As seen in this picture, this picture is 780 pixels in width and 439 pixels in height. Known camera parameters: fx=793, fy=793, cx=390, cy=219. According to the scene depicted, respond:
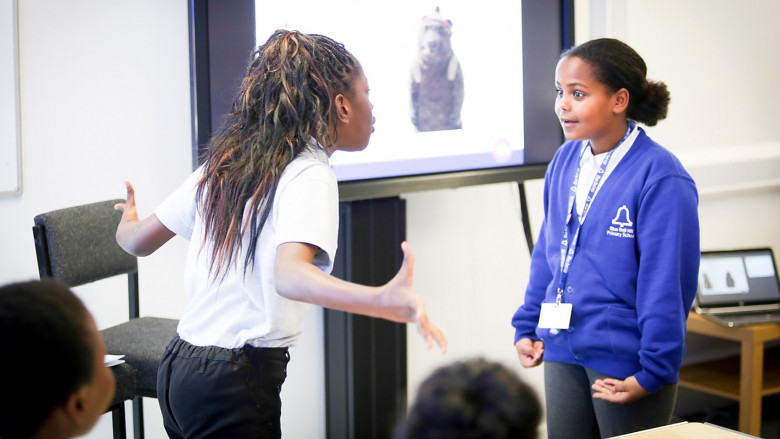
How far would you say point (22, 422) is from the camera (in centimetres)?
104

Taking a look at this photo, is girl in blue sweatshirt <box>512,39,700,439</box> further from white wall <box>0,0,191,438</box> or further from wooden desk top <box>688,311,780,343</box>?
wooden desk top <box>688,311,780,343</box>

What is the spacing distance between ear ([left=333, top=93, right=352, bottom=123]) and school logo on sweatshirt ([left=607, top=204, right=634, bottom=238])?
737mm

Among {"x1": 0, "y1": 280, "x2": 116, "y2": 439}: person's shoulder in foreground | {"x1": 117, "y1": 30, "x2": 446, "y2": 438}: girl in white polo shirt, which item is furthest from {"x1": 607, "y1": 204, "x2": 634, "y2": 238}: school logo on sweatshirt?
{"x1": 0, "y1": 280, "x2": 116, "y2": 439}: person's shoulder in foreground

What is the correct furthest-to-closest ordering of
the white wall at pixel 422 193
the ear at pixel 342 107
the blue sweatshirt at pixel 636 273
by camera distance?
the white wall at pixel 422 193, the blue sweatshirt at pixel 636 273, the ear at pixel 342 107

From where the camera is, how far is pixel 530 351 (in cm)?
204

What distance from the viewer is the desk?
324 centimetres

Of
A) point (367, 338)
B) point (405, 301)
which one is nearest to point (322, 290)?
point (405, 301)

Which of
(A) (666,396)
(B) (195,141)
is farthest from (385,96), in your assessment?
(A) (666,396)

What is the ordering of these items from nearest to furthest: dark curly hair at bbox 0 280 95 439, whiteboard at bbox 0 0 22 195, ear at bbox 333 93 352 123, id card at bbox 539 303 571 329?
dark curly hair at bbox 0 280 95 439
ear at bbox 333 93 352 123
id card at bbox 539 303 571 329
whiteboard at bbox 0 0 22 195

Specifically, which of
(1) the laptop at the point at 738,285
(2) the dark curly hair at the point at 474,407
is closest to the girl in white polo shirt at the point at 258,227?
(2) the dark curly hair at the point at 474,407

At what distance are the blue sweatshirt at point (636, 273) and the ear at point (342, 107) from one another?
28.7 inches

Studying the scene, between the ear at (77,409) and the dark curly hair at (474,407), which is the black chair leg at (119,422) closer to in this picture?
the ear at (77,409)

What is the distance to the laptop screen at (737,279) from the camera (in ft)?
11.4

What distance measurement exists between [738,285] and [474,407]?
3.11m
